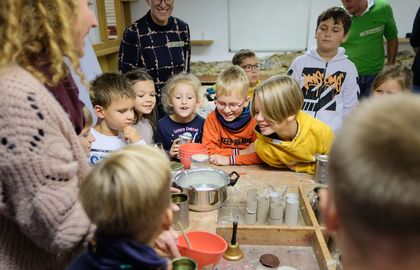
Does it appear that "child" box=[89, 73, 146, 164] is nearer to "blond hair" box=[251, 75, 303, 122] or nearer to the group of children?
the group of children

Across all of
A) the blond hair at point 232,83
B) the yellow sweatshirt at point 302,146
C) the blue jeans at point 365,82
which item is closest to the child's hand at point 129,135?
the blond hair at point 232,83

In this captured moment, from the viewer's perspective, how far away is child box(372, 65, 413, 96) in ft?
8.27

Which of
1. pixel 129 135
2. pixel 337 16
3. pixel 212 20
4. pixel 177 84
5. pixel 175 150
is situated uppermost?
pixel 212 20

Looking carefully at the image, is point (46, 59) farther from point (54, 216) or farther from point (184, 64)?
point (184, 64)

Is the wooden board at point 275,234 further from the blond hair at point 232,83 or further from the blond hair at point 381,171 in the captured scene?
the blond hair at point 232,83

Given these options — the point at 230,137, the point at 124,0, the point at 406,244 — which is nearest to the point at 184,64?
the point at 230,137

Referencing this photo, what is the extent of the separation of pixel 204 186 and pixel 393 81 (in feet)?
5.46

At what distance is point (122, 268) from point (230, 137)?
1.76 metres

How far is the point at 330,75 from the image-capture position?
2.81 metres

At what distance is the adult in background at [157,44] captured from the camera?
2973 mm

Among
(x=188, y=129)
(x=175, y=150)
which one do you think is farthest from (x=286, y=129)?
(x=188, y=129)

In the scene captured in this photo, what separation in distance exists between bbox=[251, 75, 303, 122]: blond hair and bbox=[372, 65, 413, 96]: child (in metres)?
0.93

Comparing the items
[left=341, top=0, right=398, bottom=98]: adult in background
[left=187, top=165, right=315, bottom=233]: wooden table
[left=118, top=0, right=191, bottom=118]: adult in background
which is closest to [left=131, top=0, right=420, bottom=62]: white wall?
[left=341, top=0, right=398, bottom=98]: adult in background

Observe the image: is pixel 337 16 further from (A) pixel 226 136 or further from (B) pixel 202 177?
(B) pixel 202 177
